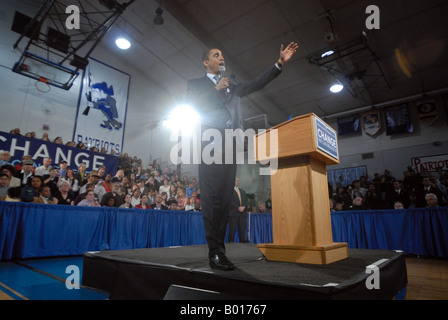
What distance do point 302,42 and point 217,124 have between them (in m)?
6.84

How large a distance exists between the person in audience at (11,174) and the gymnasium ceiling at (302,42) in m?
4.95

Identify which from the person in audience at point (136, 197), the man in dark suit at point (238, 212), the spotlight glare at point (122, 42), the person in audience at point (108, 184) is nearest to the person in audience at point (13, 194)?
the person in audience at point (108, 184)

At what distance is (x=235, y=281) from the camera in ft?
3.78

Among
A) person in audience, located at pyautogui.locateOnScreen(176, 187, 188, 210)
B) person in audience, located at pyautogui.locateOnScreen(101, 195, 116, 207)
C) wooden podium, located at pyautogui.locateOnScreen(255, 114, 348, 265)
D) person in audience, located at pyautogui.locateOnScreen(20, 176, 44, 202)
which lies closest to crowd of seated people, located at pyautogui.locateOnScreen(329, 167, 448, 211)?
person in audience, located at pyautogui.locateOnScreen(176, 187, 188, 210)

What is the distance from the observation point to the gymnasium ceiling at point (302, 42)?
20.4 ft

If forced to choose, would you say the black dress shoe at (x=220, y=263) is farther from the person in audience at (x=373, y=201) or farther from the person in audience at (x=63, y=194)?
the person in audience at (x=373, y=201)

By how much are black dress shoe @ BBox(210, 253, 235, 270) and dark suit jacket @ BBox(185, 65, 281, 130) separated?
2.52 ft

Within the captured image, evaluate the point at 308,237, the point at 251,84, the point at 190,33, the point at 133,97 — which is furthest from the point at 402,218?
the point at 133,97

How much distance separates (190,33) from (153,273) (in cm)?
702

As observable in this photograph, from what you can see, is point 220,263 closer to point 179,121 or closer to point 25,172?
point 25,172

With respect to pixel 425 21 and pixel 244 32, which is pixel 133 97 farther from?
pixel 425 21

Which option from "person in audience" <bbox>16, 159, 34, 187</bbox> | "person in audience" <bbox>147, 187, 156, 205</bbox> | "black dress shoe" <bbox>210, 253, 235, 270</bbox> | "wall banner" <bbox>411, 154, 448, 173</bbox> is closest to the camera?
"black dress shoe" <bbox>210, 253, 235, 270</bbox>

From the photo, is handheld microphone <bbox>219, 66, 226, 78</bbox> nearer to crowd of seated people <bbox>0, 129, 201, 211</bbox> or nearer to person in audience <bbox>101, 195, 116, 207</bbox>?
crowd of seated people <bbox>0, 129, 201, 211</bbox>

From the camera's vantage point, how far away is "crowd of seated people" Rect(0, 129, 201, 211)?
4137mm
